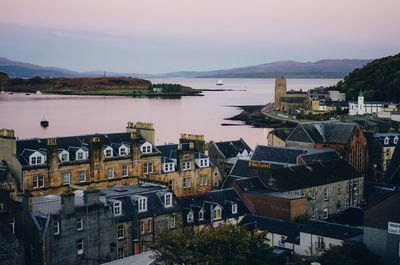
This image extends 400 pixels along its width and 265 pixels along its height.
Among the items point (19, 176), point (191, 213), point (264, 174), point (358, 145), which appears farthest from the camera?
point (358, 145)

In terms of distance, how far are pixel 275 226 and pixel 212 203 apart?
16.9 feet

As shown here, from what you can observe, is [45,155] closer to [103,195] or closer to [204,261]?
[103,195]

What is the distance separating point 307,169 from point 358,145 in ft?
63.6

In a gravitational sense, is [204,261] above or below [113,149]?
below

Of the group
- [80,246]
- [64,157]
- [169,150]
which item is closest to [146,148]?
[169,150]

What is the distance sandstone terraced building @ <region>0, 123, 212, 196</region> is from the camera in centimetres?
4209

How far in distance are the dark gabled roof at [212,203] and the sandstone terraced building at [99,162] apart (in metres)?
2.61

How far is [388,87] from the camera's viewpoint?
171500mm

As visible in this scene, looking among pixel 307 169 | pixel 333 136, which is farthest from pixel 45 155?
pixel 333 136

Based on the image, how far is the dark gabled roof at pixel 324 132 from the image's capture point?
66.4 meters

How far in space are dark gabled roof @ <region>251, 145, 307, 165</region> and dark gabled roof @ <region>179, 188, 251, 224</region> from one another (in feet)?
43.2

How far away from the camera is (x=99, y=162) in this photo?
1795 inches

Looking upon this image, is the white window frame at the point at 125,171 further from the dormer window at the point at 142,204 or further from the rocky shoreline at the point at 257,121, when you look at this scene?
the rocky shoreline at the point at 257,121

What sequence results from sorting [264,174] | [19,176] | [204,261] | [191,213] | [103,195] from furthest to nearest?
[264,174], [19,176], [191,213], [103,195], [204,261]
